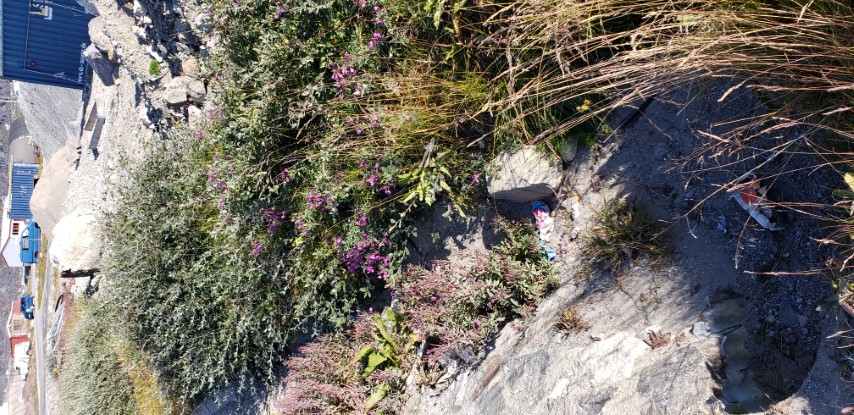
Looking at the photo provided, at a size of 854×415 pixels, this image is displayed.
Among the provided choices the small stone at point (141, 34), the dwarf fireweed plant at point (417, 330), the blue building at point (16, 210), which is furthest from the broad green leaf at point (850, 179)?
the blue building at point (16, 210)

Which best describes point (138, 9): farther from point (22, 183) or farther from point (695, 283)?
point (22, 183)

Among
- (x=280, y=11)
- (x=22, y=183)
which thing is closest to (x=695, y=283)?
(x=280, y=11)

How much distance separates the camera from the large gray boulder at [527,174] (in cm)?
416

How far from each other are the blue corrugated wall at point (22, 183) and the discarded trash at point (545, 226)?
59.4 ft

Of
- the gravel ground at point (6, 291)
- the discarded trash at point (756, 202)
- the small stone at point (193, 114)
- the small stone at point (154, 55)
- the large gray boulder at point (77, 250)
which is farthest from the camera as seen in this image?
the gravel ground at point (6, 291)

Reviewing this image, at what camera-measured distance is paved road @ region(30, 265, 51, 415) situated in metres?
14.3

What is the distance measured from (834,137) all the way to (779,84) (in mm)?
348

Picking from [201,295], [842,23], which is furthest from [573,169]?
[201,295]

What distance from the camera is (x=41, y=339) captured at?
15352mm

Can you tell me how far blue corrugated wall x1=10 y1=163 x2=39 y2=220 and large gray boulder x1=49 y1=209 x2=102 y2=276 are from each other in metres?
10.6

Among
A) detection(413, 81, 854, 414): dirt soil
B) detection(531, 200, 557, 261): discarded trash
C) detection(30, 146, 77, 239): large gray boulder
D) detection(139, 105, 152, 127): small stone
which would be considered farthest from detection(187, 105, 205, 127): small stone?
detection(30, 146, 77, 239): large gray boulder

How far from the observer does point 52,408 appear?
1279cm

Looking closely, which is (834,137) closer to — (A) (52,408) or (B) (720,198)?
(B) (720,198)

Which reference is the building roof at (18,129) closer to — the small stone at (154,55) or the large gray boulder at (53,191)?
the large gray boulder at (53,191)
